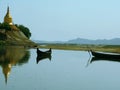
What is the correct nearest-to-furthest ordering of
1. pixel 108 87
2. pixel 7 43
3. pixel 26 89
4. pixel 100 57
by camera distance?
pixel 26 89 → pixel 108 87 → pixel 100 57 → pixel 7 43

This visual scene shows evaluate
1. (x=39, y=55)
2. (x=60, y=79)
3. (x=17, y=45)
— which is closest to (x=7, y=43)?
(x=17, y=45)

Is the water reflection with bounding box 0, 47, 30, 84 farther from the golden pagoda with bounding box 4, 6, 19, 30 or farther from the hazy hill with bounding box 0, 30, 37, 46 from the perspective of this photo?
the golden pagoda with bounding box 4, 6, 19, 30

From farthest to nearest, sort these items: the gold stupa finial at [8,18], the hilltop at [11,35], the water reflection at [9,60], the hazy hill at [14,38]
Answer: the gold stupa finial at [8,18] → the hilltop at [11,35] → the hazy hill at [14,38] → the water reflection at [9,60]

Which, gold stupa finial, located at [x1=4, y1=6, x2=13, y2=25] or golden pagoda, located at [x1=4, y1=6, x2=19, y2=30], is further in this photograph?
gold stupa finial, located at [x1=4, y1=6, x2=13, y2=25]

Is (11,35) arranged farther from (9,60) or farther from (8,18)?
(9,60)

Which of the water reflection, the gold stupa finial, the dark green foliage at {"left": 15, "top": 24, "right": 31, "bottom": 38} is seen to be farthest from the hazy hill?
the water reflection

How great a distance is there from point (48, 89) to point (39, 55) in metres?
29.9

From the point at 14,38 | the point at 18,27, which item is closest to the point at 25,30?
the point at 18,27

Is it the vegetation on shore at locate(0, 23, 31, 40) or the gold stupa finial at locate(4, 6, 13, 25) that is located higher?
the gold stupa finial at locate(4, 6, 13, 25)

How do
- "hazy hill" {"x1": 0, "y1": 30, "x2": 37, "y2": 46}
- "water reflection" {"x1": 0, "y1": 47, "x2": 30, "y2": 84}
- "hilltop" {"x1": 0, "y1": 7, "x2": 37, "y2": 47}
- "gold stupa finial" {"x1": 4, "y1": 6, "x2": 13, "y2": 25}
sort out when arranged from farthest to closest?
"gold stupa finial" {"x1": 4, "y1": 6, "x2": 13, "y2": 25} → "hilltop" {"x1": 0, "y1": 7, "x2": 37, "y2": 47} → "hazy hill" {"x1": 0, "y1": 30, "x2": 37, "y2": 46} → "water reflection" {"x1": 0, "y1": 47, "x2": 30, "y2": 84}

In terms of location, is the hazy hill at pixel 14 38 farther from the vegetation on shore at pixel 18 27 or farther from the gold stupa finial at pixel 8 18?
the gold stupa finial at pixel 8 18

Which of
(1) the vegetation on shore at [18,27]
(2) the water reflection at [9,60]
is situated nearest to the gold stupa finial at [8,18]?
(1) the vegetation on shore at [18,27]

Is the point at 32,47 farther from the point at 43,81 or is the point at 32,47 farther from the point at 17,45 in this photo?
the point at 43,81

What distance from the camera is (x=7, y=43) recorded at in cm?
7906
